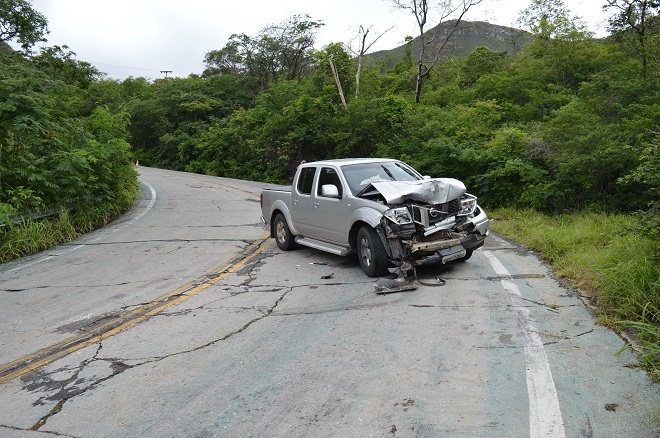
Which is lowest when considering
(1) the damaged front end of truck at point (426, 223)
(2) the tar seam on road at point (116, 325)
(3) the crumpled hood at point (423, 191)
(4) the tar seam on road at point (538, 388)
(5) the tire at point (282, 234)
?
(2) the tar seam on road at point (116, 325)

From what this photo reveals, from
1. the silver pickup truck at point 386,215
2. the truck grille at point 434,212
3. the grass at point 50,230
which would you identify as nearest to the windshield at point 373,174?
the silver pickup truck at point 386,215

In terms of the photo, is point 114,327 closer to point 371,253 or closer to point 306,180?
point 371,253

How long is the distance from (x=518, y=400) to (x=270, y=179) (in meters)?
30.2

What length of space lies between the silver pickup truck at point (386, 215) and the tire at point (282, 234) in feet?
2.14

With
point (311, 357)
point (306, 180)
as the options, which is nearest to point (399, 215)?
point (306, 180)

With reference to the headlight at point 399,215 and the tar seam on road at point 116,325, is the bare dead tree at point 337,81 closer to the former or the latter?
the tar seam on road at point 116,325

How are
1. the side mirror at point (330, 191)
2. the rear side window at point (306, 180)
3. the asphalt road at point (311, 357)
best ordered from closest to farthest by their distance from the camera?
the asphalt road at point (311, 357) → the side mirror at point (330, 191) → the rear side window at point (306, 180)

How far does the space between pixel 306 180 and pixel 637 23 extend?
69.2 feet

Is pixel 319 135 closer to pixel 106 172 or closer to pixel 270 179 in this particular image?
pixel 270 179

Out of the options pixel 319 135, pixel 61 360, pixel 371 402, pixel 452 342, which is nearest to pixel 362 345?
pixel 452 342

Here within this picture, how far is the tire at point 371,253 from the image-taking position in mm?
8031

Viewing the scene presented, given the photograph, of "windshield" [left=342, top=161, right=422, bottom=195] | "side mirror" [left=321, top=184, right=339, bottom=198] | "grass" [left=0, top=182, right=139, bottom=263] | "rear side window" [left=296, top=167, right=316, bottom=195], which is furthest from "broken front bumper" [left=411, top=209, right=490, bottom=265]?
"grass" [left=0, top=182, right=139, bottom=263]

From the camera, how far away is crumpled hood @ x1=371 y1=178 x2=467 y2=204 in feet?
26.4

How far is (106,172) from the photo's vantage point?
16.7 metres
